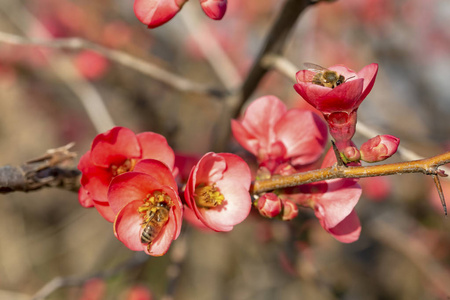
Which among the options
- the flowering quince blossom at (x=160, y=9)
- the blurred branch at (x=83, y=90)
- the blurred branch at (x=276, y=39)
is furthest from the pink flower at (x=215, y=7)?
the blurred branch at (x=83, y=90)

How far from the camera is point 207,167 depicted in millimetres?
801

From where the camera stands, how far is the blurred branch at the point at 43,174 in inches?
32.9

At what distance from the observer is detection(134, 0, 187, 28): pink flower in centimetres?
79

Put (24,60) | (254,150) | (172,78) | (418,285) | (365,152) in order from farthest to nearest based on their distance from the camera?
(24,60), (418,285), (172,78), (254,150), (365,152)

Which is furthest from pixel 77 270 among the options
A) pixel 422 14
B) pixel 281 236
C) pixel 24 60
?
pixel 422 14

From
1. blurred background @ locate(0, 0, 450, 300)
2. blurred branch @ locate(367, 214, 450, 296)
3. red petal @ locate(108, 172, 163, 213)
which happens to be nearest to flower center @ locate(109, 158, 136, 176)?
red petal @ locate(108, 172, 163, 213)

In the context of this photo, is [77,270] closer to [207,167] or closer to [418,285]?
[418,285]

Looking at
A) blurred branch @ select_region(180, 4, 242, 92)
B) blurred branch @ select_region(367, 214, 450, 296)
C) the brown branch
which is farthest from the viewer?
blurred branch @ select_region(367, 214, 450, 296)

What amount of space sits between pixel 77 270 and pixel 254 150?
2.88 metres

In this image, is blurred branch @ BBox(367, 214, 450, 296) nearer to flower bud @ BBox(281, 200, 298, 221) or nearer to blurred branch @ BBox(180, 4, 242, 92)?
blurred branch @ BBox(180, 4, 242, 92)

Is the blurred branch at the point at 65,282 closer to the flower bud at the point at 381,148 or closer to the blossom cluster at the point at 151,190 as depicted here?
the blossom cluster at the point at 151,190

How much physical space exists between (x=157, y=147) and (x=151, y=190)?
0.10 meters

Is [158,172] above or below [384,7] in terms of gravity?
above

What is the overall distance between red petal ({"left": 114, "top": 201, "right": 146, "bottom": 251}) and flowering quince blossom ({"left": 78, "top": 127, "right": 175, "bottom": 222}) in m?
0.04
